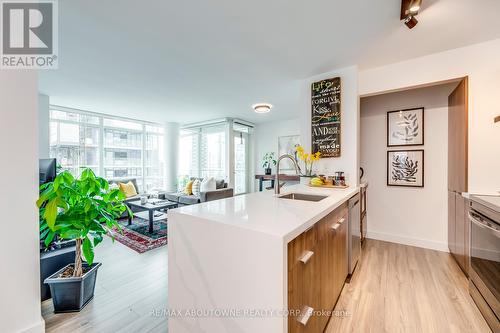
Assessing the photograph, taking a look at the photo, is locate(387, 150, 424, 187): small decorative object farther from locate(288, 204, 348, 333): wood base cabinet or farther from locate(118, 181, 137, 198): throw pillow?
locate(118, 181, 137, 198): throw pillow

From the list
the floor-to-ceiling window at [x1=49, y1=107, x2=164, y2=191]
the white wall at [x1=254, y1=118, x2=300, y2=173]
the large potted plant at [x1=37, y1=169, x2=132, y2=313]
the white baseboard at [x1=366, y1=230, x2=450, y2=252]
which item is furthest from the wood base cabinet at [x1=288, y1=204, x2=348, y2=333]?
the floor-to-ceiling window at [x1=49, y1=107, x2=164, y2=191]

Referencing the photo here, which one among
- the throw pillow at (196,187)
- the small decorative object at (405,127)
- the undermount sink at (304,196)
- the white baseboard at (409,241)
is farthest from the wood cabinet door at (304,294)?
the throw pillow at (196,187)

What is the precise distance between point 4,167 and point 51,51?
5.80 ft

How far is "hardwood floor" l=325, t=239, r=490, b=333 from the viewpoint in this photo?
59.0 inches

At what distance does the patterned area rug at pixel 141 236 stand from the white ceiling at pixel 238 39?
2200mm

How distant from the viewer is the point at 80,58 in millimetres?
2430

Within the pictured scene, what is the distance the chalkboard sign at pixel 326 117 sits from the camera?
2.67 metres

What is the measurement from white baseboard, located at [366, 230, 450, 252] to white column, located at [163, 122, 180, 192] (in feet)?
17.8

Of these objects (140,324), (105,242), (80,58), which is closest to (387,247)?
(140,324)

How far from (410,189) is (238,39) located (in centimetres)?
316

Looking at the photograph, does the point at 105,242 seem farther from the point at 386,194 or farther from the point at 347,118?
the point at 386,194

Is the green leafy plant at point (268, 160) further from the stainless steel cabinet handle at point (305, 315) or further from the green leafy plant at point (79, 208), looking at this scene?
the stainless steel cabinet handle at point (305, 315)

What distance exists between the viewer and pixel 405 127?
303cm

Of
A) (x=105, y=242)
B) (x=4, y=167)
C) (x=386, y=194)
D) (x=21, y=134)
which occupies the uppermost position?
(x=21, y=134)
